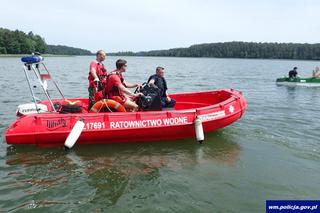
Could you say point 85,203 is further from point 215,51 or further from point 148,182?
point 215,51

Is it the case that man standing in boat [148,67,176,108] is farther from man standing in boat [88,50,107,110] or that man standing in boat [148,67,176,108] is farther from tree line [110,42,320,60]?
tree line [110,42,320,60]

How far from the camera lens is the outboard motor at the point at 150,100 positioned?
7598 mm

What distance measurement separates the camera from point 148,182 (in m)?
5.50

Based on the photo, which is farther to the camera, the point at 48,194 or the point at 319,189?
the point at 319,189

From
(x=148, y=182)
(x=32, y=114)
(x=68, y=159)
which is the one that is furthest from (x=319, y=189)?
(x=32, y=114)

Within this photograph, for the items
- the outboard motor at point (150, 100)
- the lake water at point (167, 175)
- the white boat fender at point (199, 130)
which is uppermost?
the outboard motor at point (150, 100)

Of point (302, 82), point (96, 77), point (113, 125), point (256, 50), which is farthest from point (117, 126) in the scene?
point (256, 50)

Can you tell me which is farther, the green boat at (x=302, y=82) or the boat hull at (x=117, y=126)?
the green boat at (x=302, y=82)

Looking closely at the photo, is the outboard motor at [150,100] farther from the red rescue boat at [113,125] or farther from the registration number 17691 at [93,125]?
the registration number 17691 at [93,125]

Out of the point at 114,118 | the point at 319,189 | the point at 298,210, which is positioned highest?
the point at 114,118

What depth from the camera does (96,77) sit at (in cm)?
751

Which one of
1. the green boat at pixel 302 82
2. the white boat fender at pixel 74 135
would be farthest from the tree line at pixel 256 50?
the white boat fender at pixel 74 135

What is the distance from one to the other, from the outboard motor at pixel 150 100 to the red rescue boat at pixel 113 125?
52 centimetres

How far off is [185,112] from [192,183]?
211cm
